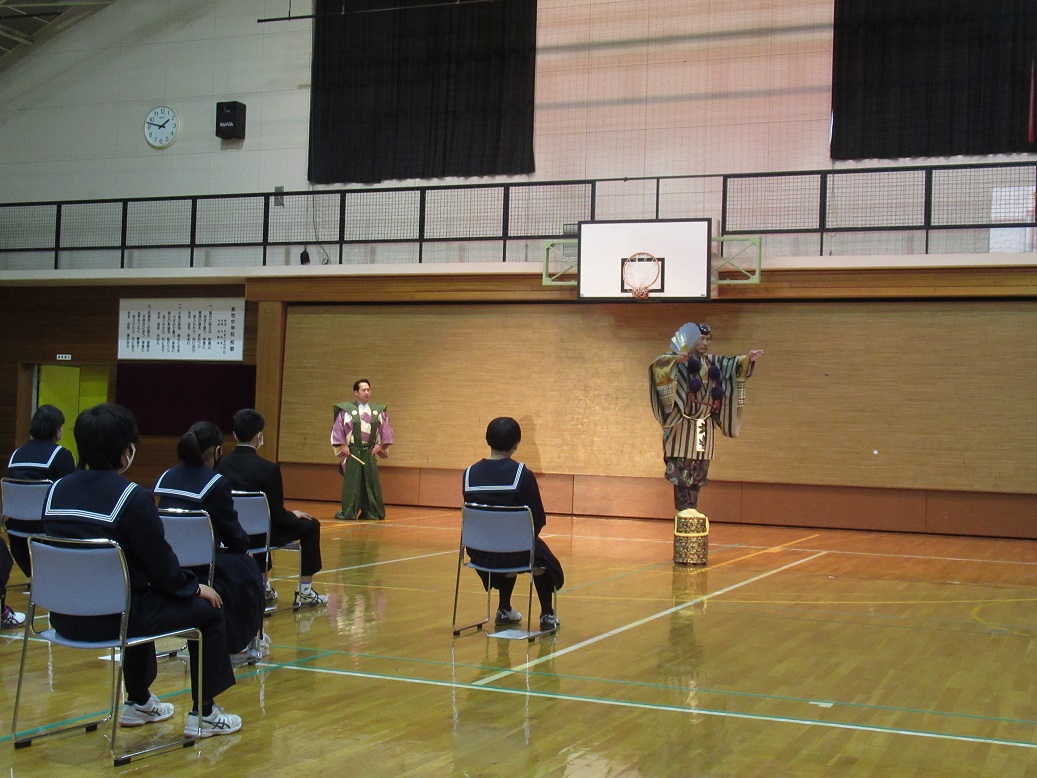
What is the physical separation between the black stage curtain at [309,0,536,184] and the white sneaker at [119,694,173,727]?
34.9 ft

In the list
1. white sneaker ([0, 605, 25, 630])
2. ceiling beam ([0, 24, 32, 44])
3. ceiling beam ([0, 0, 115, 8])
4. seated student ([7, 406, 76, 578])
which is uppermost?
ceiling beam ([0, 0, 115, 8])

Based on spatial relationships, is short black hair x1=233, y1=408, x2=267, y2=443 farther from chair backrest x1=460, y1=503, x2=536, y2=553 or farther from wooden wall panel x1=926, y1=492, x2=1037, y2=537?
wooden wall panel x1=926, y1=492, x2=1037, y2=537

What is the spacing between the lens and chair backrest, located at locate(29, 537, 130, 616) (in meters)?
3.36

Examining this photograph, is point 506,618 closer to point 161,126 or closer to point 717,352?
point 717,352

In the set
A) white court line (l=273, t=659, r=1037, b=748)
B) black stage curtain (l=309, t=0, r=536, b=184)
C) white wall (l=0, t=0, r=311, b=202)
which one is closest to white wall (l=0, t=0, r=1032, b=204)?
white wall (l=0, t=0, r=311, b=202)

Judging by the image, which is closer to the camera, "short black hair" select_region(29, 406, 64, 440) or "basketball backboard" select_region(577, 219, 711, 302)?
"short black hair" select_region(29, 406, 64, 440)

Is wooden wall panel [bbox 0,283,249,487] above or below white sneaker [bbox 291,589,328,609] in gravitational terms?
above

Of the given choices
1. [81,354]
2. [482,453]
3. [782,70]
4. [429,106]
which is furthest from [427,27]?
[81,354]

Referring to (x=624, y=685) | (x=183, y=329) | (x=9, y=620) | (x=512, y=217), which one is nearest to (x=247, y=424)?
(x=9, y=620)

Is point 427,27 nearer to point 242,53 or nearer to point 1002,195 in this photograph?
point 242,53

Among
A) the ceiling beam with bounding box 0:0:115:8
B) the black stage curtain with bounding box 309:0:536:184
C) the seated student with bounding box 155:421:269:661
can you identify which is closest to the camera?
the seated student with bounding box 155:421:269:661

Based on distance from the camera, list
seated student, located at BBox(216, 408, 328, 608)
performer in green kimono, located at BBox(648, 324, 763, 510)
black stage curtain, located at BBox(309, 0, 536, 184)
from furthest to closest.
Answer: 1. black stage curtain, located at BBox(309, 0, 536, 184)
2. performer in green kimono, located at BBox(648, 324, 763, 510)
3. seated student, located at BBox(216, 408, 328, 608)

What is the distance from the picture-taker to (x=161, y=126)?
15.7 meters

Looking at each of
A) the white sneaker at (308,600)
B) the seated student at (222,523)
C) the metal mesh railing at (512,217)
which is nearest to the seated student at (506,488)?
the white sneaker at (308,600)
